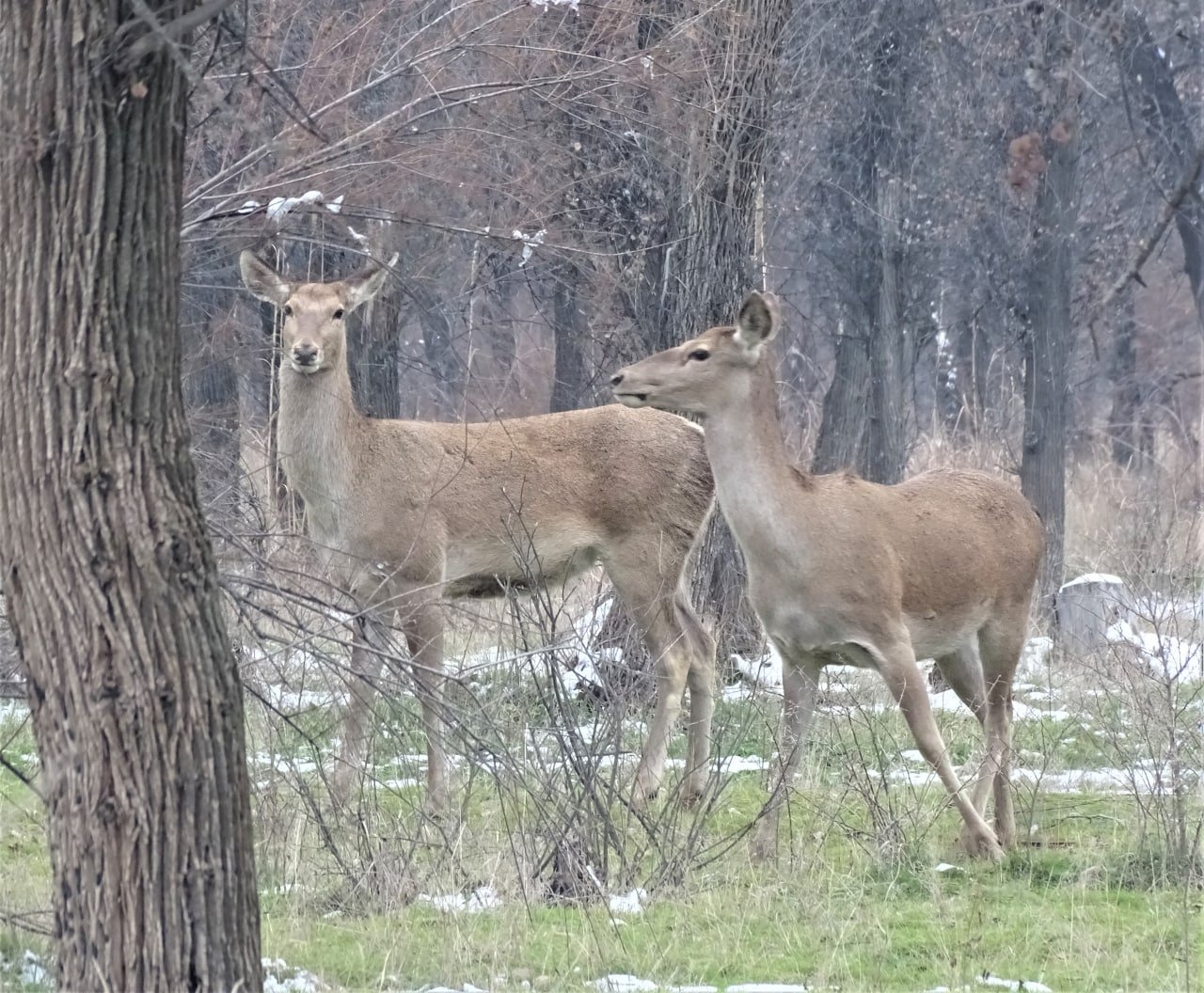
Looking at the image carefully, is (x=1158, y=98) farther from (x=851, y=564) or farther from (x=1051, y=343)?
(x=851, y=564)

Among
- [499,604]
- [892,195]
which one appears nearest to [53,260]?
[499,604]

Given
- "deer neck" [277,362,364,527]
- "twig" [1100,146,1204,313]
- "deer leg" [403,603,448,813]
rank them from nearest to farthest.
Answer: "twig" [1100,146,1204,313] < "deer leg" [403,603,448,813] < "deer neck" [277,362,364,527]

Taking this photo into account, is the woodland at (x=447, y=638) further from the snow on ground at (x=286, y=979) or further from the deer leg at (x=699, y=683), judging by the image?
the deer leg at (x=699, y=683)

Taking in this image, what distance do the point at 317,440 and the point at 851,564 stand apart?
3036 millimetres

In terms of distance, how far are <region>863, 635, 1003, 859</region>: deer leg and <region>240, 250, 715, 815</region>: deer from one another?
151cm

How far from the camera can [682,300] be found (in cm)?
1080

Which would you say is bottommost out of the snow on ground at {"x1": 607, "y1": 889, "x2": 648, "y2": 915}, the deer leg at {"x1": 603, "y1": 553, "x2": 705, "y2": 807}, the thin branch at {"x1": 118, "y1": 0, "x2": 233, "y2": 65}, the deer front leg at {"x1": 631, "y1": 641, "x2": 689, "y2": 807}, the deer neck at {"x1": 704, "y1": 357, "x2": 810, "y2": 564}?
the snow on ground at {"x1": 607, "y1": 889, "x2": 648, "y2": 915}

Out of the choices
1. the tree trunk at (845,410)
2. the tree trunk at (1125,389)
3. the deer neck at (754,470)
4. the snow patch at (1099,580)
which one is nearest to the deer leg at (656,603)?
the deer neck at (754,470)

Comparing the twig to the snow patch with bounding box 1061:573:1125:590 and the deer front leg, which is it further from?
the snow patch with bounding box 1061:573:1125:590

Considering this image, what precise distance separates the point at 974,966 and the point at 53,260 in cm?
337

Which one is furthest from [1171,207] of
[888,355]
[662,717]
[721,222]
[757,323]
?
[888,355]

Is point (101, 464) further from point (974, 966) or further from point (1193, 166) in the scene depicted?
point (974, 966)

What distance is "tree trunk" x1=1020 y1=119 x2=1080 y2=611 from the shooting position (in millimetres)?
15703

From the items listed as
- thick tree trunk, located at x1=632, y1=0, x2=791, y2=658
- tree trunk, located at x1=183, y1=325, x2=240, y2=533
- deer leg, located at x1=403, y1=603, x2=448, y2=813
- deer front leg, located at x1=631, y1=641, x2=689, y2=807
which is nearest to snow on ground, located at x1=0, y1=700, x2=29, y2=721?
tree trunk, located at x1=183, y1=325, x2=240, y2=533
